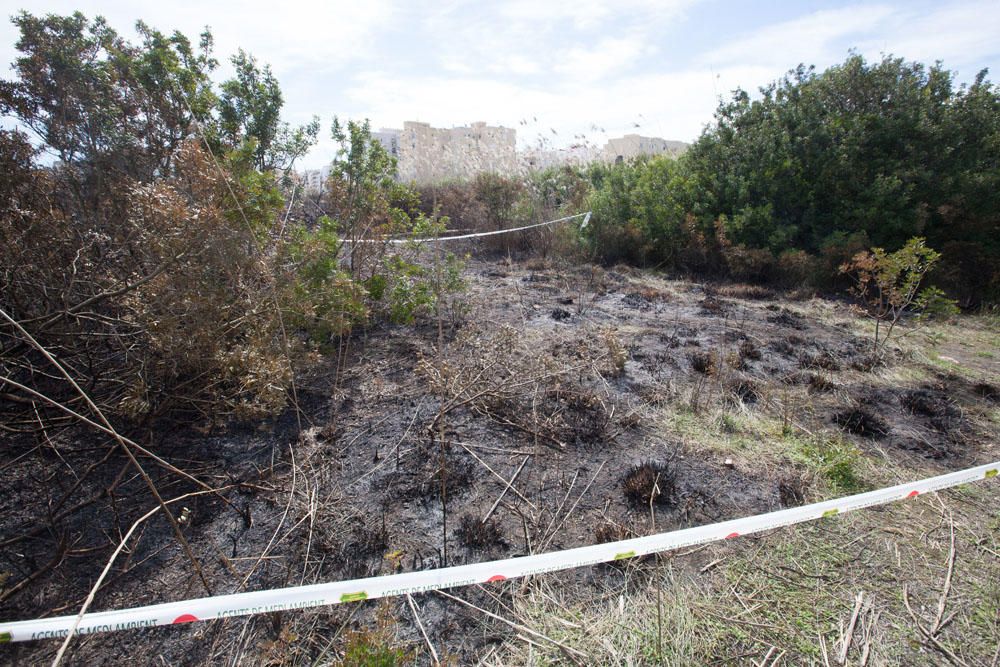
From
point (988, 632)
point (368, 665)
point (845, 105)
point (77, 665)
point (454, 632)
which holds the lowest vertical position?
point (988, 632)

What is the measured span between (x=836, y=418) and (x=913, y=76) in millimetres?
6356

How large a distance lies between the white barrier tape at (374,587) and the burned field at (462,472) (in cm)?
16

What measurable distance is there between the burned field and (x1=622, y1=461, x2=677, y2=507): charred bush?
0.01 meters

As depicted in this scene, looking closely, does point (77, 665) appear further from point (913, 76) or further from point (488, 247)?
point (913, 76)

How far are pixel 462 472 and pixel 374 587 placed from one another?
0.98m

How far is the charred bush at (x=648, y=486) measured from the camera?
240 centimetres

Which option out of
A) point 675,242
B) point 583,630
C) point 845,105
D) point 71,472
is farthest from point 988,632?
point 845,105

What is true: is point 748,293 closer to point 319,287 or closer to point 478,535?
point 319,287

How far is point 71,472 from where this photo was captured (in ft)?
7.69

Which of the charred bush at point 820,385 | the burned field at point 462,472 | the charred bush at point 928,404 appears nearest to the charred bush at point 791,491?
the burned field at point 462,472

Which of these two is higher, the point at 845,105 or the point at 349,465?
the point at 845,105

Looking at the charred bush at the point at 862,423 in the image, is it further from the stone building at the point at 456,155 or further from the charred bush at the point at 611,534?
the stone building at the point at 456,155

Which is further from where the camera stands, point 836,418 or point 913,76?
point 913,76

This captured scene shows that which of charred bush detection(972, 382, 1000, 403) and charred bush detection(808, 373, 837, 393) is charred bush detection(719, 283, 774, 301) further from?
charred bush detection(808, 373, 837, 393)
